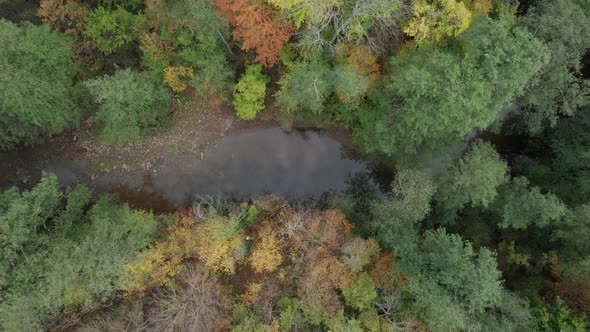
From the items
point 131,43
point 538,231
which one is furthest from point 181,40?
point 538,231

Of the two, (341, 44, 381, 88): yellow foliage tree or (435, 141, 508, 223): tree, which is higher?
(341, 44, 381, 88): yellow foliage tree

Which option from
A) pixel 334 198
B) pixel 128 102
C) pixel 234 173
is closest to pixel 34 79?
pixel 128 102

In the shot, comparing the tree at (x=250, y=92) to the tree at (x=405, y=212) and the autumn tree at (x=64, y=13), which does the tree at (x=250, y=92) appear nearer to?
the autumn tree at (x=64, y=13)

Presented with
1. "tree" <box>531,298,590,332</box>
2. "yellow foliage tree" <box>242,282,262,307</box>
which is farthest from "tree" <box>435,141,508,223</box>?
"yellow foliage tree" <box>242,282,262,307</box>

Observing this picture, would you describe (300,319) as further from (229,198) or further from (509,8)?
(509,8)

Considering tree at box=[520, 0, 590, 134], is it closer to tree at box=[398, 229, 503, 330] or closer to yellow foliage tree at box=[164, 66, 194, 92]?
tree at box=[398, 229, 503, 330]

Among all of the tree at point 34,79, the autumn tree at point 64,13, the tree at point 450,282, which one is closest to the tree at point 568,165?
the tree at point 450,282

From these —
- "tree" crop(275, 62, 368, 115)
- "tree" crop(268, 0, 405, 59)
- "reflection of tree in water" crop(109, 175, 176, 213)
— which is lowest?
"reflection of tree in water" crop(109, 175, 176, 213)

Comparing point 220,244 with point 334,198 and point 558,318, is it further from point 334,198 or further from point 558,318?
point 558,318
